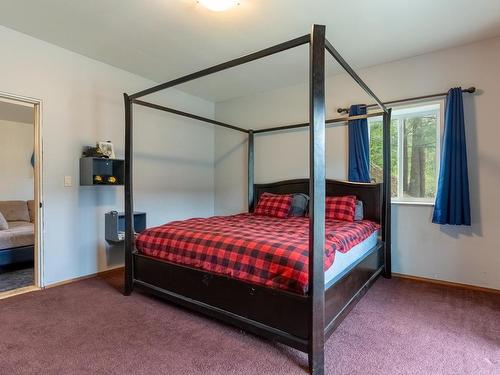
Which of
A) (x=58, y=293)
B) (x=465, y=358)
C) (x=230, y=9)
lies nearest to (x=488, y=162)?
(x=465, y=358)

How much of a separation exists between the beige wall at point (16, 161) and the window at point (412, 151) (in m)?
5.60

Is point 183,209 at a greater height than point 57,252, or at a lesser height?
greater

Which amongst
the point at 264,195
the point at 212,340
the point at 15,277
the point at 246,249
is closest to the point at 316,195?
the point at 246,249

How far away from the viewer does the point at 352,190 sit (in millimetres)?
3643

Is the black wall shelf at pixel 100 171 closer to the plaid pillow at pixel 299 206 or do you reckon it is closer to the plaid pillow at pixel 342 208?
the plaid pillow at pixel 299 206

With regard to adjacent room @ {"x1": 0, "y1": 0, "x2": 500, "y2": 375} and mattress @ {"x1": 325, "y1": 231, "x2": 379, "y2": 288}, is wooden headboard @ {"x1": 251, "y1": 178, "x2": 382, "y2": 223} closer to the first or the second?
adjacent room @ {"x1": 0, "y1": 0, "x2": 500, "y2": 375}

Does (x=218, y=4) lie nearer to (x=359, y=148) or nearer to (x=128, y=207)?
(x=128, y=207)

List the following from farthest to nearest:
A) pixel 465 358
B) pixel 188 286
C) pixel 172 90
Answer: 1. pixel 172 90
2. pixel 188 286
3. pixel 465 358

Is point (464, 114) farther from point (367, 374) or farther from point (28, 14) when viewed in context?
point (28, 14)

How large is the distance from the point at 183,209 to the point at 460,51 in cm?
393

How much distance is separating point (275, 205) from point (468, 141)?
217 centimetres

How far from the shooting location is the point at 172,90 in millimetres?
4340

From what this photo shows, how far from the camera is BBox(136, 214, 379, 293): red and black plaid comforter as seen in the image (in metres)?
1.87

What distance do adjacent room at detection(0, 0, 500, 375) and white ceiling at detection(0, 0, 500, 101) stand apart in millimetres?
20
